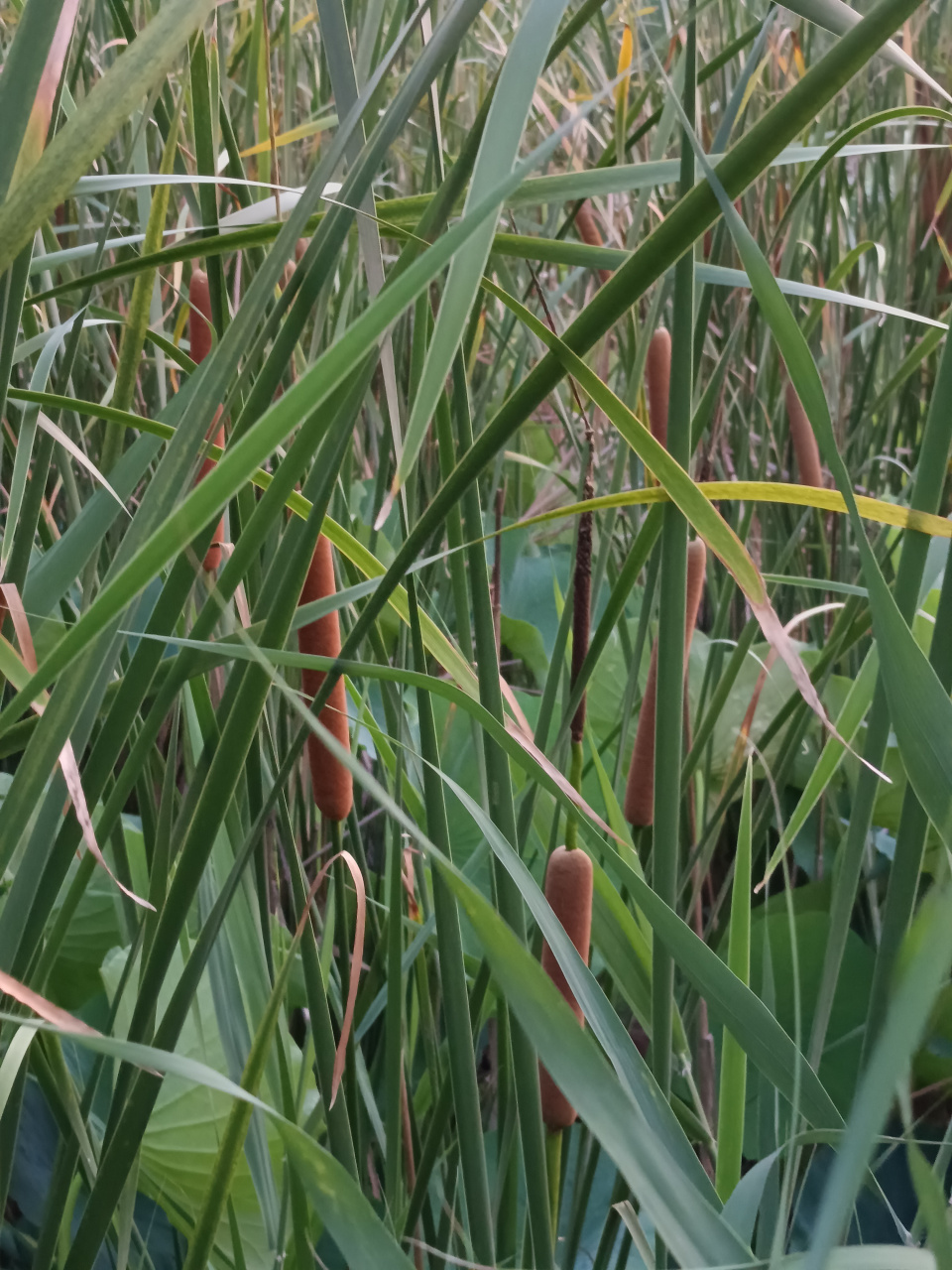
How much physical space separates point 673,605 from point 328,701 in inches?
5.4

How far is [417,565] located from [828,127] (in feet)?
3.27

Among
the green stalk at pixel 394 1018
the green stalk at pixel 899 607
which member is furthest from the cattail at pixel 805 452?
the green stalk at pixel 394 1018

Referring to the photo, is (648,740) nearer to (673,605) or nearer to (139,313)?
(673,605)

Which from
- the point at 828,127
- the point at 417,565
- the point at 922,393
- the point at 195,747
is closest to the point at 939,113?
the point at 417,565

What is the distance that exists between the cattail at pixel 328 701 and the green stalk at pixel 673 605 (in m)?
0.12

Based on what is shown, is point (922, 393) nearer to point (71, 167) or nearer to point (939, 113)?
point (939, 113)

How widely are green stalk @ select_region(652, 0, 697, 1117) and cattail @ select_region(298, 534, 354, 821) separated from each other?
123mm

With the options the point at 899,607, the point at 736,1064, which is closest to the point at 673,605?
the point at 899,607

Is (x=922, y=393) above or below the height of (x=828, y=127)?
below

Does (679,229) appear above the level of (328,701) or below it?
above

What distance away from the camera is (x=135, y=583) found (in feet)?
0.65

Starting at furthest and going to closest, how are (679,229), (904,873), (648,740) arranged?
1. (648,740)
2. (904,873)
3. (679,229)

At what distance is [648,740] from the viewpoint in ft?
1.45

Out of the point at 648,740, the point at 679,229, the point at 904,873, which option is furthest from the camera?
the point at 648,740
